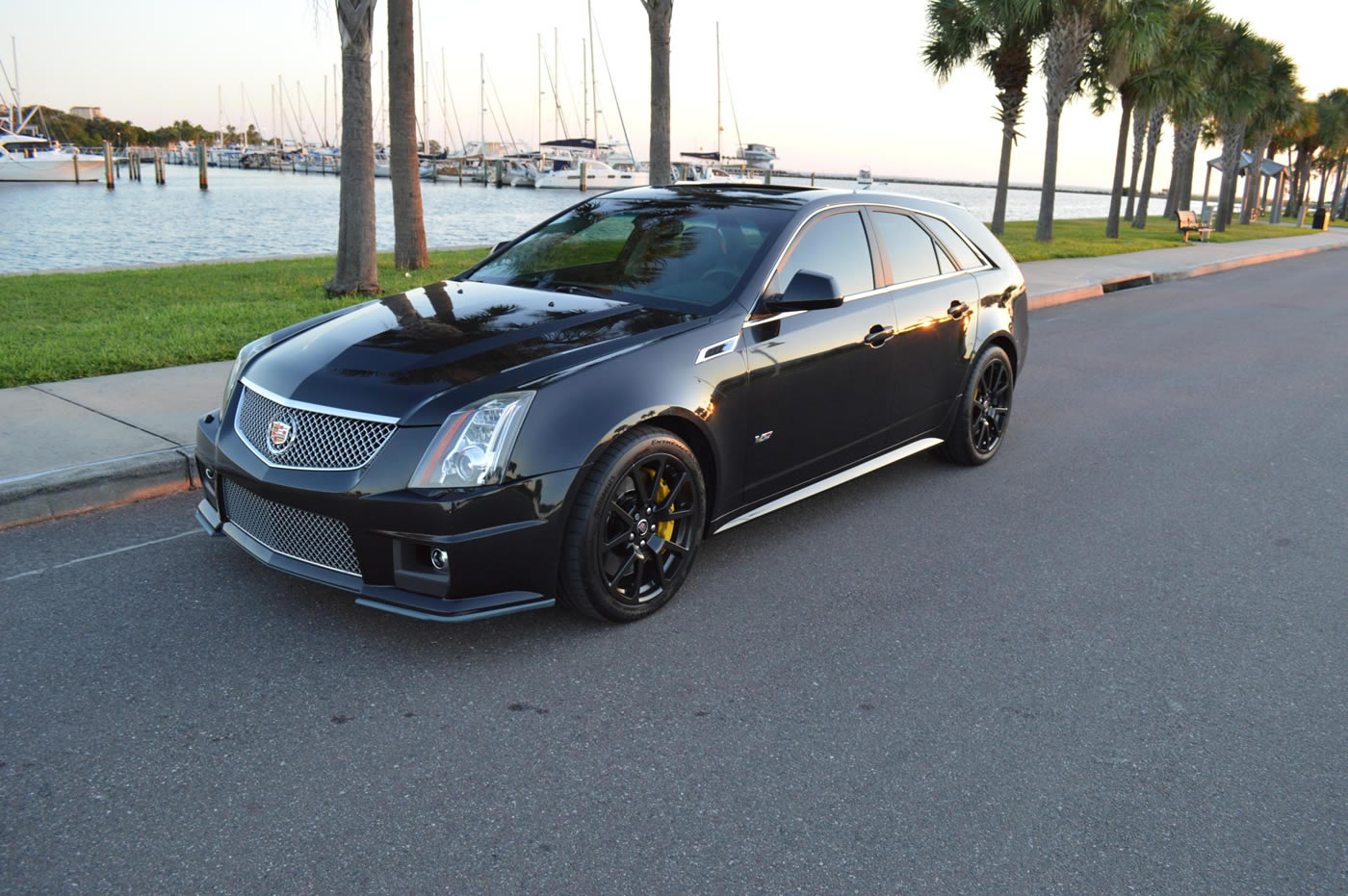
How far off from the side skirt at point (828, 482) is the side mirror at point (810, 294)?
0.93 meters

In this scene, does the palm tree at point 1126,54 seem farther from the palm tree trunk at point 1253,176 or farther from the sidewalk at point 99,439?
the palm tree trunk at point 1253,176

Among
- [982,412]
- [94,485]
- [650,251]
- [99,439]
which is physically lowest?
[94,485]

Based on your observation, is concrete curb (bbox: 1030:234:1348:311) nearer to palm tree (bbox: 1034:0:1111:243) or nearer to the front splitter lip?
palm tree (bbox: 1034:0:1111:243)

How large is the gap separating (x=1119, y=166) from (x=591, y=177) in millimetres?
54228

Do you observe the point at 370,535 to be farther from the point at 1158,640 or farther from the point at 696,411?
the point at 1158,640

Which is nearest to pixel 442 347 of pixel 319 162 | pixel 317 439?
pixel 317 439

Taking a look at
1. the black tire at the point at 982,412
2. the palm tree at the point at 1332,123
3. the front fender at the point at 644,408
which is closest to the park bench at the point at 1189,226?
the black tire at the point at 982,412

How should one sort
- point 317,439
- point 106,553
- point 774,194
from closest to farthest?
point 317,439, point 106,553, point 774,194

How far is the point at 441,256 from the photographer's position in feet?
55.3

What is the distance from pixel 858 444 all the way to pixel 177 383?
485cm

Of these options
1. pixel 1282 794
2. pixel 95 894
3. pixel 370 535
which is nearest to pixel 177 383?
pixel 370 535

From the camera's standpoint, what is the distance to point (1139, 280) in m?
19.7

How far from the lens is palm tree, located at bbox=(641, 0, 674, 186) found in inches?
611

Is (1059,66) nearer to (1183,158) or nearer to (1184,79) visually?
(1184,79)
